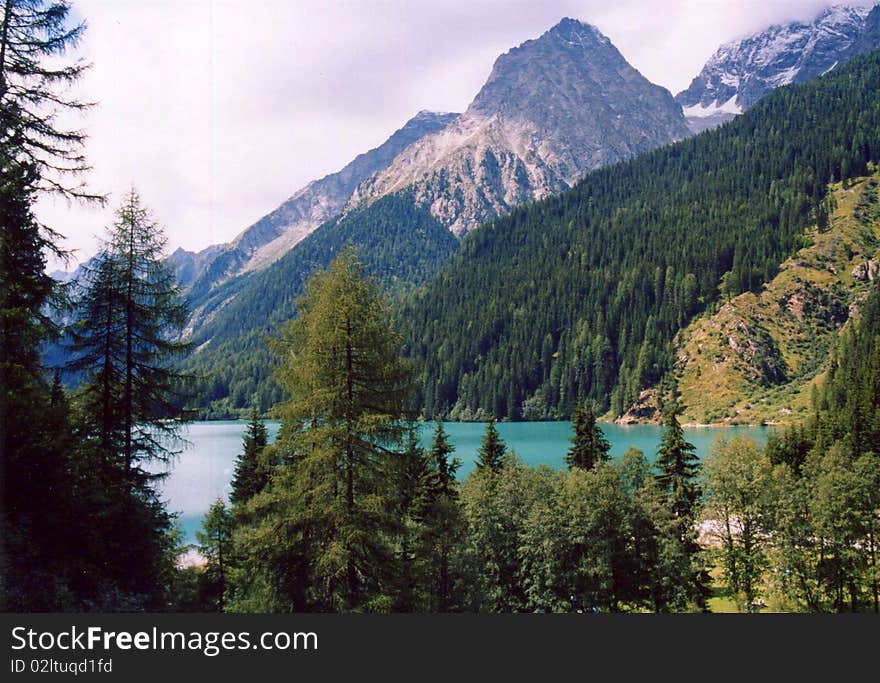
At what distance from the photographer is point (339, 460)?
16891 mm

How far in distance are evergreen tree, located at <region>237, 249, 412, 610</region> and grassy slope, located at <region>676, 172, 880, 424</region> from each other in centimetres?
12200

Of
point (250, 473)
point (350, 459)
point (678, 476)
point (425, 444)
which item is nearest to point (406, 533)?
point (350, 459)

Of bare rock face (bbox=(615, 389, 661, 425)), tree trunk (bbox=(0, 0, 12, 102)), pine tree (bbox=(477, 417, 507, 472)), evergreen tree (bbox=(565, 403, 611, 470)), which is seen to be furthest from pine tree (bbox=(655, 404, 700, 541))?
bare rock face (bbox=(615, 389, 661, 425))

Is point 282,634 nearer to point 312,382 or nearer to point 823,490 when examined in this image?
point 312,382

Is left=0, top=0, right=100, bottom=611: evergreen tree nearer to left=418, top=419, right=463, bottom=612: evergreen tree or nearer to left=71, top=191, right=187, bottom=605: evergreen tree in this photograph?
left=71, top=191, right=187, bottom=605: evergreen tree

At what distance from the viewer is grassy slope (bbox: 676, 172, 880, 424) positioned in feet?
428

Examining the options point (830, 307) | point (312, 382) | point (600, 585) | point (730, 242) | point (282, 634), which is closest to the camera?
point (282, 634)

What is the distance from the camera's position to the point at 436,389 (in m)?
193

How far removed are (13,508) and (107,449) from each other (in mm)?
5462

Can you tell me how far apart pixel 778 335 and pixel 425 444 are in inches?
4269

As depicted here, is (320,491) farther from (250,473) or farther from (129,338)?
(250,473)

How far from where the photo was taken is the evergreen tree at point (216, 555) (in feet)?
89.1

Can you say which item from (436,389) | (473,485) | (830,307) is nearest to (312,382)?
(473,485)

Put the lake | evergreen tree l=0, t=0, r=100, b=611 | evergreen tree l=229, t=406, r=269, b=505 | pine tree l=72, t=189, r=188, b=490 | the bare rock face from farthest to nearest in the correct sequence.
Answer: the bare rock face
the lake
evergreen tree l=229, t=406, r=269, b=505
pine tree l=72, t=189, r=188, b=490
evergreen tree l=0, t=0, r=100, b=611
